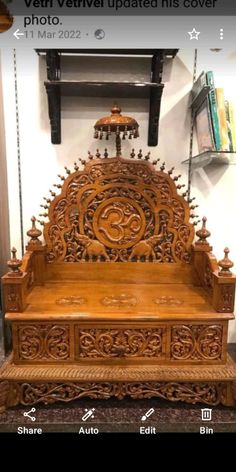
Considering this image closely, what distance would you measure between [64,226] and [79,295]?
12.5 inches

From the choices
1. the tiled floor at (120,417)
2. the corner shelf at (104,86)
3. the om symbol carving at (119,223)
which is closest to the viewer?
the tiled floor at (120,417)

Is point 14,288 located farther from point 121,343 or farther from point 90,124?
point 90,124

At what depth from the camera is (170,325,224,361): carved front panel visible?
119 cm

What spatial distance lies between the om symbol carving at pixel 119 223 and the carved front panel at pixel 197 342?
46cm

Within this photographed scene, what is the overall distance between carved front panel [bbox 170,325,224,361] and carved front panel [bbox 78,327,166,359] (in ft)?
0.15

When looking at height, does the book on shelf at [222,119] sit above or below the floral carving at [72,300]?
above

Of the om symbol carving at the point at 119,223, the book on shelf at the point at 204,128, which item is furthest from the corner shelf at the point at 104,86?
the om symbol carving at the point at 119,223

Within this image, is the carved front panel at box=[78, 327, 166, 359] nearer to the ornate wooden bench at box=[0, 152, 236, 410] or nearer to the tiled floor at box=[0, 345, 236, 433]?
the ornate wooden bench at box=[0, 152, 236, 410]

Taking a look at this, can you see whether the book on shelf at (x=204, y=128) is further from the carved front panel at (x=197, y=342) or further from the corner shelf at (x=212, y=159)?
the carved front panel at (x=197, y=342)

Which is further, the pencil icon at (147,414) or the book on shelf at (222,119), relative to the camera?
the book on shelf at (222,119)

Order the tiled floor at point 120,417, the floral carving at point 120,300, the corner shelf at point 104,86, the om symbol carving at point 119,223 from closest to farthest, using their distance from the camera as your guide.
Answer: the tiled floor at point 120,417, the floral carving at point 120,300, the corner shelf at point 104,86, the om symbol carving at point 119,223

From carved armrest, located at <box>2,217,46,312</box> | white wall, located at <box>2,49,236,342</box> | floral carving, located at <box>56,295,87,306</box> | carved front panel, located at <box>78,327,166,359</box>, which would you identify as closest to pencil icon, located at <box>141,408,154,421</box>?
carved front panel, located at <box>78,327,166,359</box>

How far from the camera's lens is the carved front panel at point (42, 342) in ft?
3.89

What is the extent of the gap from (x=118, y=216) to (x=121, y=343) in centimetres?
55
